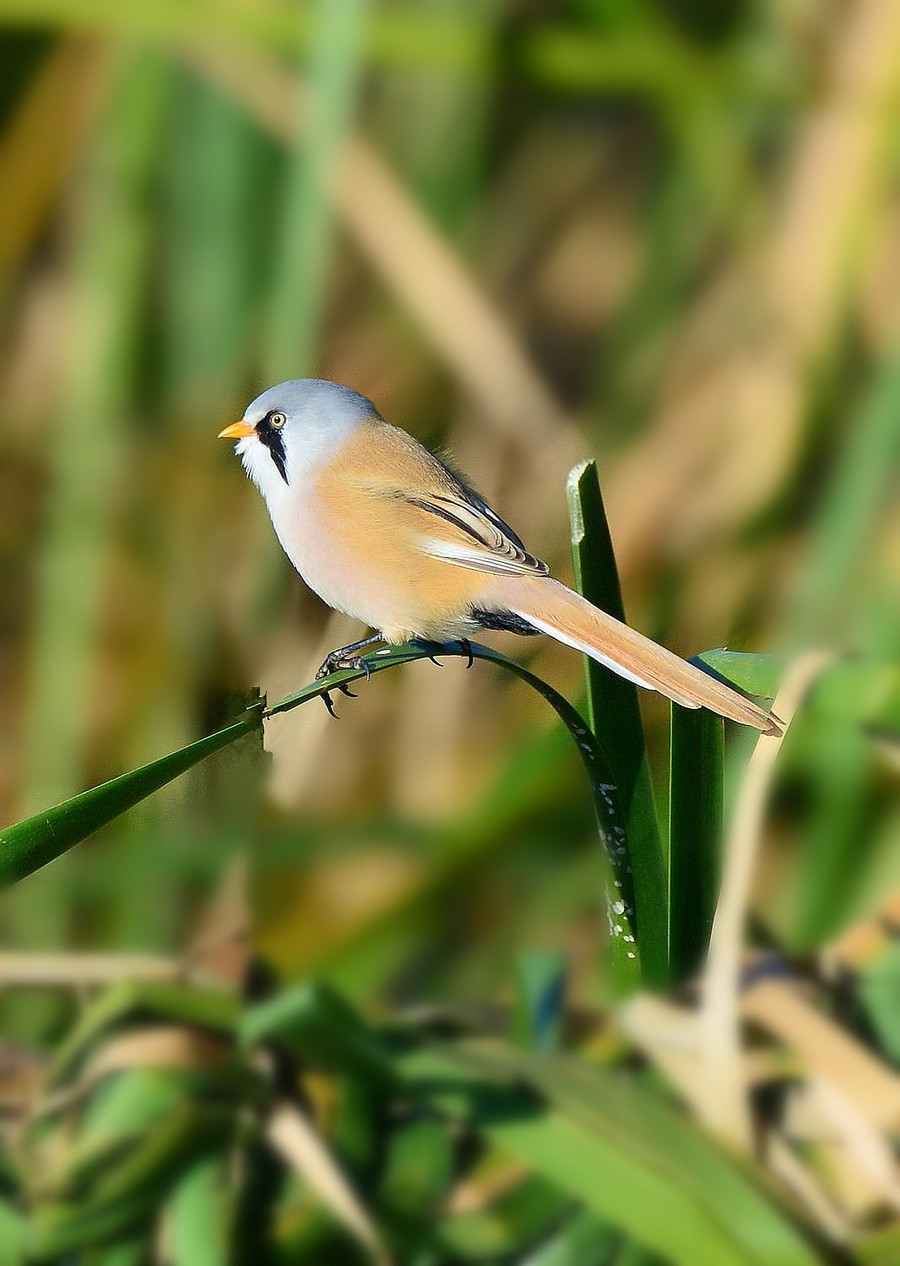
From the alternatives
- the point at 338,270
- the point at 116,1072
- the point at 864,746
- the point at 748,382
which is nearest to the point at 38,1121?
the point at 116,1072

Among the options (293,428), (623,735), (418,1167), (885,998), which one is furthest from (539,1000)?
(293,428)

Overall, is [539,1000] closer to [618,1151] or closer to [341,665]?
[618,1151]

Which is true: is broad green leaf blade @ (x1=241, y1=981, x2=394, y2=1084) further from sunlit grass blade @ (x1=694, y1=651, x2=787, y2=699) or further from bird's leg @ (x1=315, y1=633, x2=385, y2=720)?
sunlit grass blade @ (x1=694, y1=651, x2=787, y2=699)

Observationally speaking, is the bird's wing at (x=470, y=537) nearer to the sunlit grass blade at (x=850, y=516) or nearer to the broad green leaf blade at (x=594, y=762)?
the broad green leaf blade at (x=594, y=762)

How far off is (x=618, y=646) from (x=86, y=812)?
0.97 ft

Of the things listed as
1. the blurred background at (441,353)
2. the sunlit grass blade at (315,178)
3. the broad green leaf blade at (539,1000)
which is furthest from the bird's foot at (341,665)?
the sunlit grass blade at (315,178)

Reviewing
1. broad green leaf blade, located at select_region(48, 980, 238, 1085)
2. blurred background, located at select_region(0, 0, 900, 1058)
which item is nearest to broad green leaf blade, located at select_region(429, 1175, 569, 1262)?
broad green leaf blade, located at select_region(48, 980, 238, 1085)

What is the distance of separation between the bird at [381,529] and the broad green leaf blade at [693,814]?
0.09 m

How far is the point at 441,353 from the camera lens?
2.40 metres

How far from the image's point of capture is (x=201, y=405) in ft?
7.34

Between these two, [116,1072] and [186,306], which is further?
[186,306]

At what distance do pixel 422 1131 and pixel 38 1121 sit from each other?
30 centimetres

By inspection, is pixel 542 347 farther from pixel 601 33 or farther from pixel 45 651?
pixel 45 651

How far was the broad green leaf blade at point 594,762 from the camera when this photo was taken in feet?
Answer: 2.57
